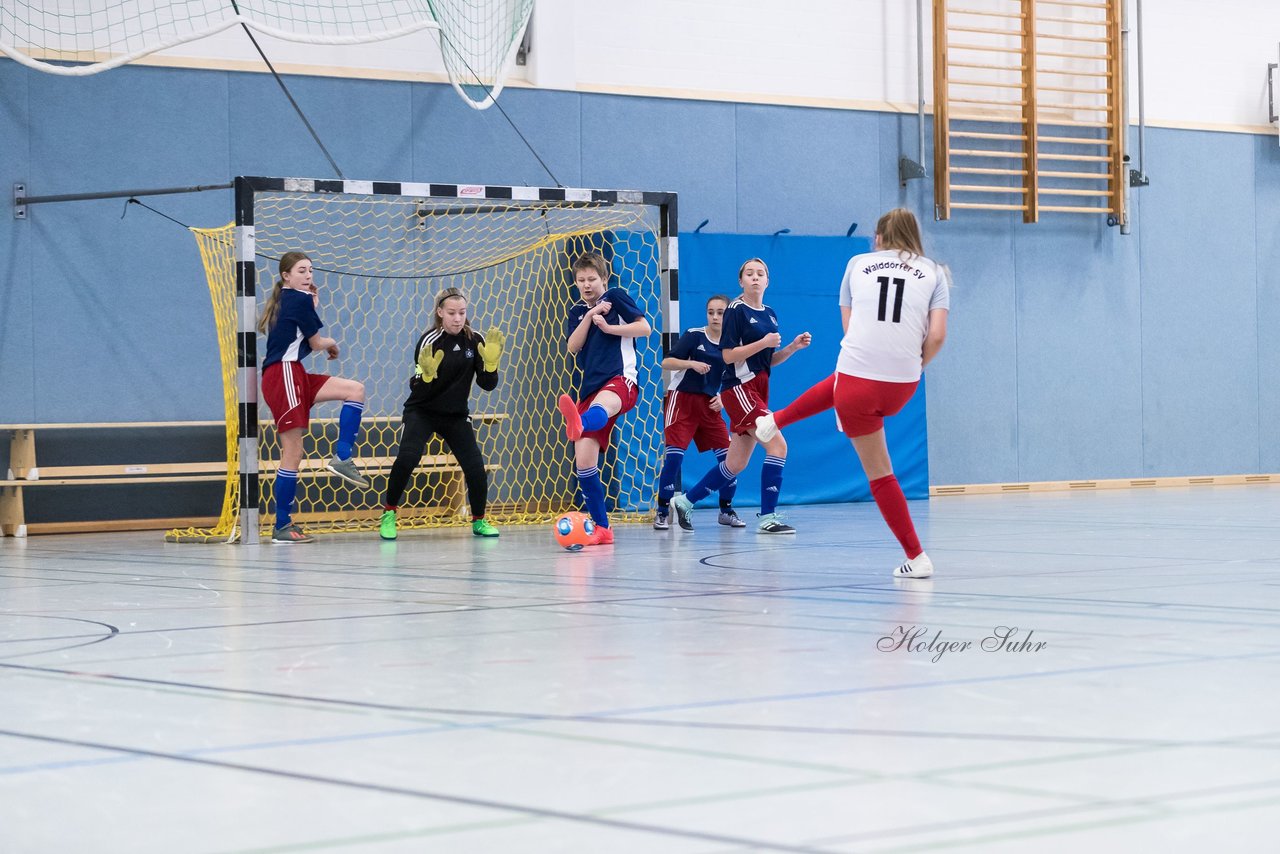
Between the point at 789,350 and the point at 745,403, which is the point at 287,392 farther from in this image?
the point at 789,350

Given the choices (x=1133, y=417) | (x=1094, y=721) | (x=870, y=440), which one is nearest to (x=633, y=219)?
(x=1133, y=417)

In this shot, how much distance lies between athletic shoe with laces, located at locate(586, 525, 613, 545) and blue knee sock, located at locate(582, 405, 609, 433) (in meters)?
0.55

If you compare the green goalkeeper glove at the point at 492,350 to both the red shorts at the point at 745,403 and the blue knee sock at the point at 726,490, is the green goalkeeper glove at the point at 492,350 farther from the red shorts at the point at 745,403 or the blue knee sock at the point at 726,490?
the blue knee sock at the point at 726,490

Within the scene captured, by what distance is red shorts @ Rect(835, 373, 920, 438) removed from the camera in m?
6.50

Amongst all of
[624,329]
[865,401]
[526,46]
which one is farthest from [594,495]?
[526,46]

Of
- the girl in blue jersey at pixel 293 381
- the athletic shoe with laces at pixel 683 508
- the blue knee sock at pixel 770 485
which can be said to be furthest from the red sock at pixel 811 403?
the girl in blue jersey at pixel 293 381

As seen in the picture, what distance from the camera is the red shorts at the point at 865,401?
6.50 metres

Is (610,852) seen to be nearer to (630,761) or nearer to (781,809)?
(781,809)

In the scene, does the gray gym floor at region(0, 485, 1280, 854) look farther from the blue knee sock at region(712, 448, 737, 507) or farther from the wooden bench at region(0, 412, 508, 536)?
the wooden bench at region(0, 412, 508, 536)

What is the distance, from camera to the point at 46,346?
12078mm

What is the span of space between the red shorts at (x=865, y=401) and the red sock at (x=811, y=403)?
0.09 meters

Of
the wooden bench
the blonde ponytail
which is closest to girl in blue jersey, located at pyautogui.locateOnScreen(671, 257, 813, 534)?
the blonde ponytail

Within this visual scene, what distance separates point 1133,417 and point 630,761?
14775mm

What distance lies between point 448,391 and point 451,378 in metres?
0.08
